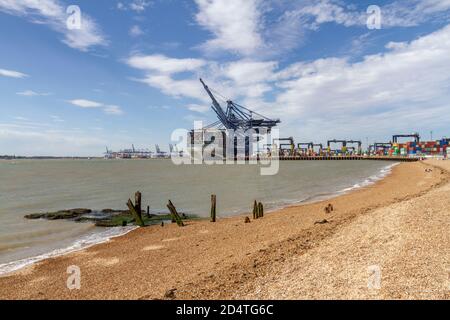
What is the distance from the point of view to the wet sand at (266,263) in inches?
247

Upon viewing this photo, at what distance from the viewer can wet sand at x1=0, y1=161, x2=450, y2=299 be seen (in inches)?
247

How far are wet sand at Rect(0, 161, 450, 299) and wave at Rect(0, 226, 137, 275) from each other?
0.67 m

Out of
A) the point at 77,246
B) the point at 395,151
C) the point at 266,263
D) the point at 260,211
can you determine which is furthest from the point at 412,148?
the point at 266,263

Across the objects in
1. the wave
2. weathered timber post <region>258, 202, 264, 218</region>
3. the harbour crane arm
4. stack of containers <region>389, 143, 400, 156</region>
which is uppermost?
the harbour crane arm

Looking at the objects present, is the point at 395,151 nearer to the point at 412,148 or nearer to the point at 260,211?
the point at 412,148

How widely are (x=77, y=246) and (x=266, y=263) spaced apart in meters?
9.68

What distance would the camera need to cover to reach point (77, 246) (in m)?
14.2

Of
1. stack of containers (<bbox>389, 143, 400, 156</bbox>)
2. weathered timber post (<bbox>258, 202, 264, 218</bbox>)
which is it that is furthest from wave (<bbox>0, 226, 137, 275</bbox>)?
stack of containers (<bbox>389, 143, 400, 156</bbox>)

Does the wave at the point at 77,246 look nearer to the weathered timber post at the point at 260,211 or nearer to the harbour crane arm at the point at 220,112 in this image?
the weathered timber post at the point at 260,211

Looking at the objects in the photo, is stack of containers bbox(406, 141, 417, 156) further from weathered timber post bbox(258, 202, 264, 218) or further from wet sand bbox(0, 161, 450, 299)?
wet sand bbox(0, 161, 450, 299)

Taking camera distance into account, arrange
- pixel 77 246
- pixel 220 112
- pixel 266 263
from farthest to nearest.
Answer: pixel 220 112
pixel 77 246
pixel 266 263
